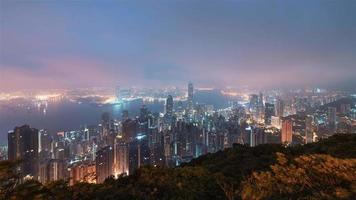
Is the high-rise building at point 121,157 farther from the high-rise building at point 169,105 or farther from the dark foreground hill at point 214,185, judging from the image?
the high-rise building at point 169,105

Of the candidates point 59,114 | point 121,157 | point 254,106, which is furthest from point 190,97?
point 121,157

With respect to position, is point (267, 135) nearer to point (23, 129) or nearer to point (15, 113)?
point (23, 129)

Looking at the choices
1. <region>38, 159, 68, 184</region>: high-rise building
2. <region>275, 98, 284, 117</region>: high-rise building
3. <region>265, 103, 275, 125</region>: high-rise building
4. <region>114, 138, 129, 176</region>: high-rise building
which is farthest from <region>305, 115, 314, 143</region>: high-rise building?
<region>38, 159, 68, 184</region>: high-rise building

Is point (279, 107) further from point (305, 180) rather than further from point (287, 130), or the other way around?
point (305, 180)

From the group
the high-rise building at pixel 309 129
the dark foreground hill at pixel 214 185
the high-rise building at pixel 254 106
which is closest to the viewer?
the dark foreground hill at pixel 214 185

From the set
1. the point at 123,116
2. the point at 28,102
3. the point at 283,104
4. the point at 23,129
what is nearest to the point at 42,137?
the point at 23,129

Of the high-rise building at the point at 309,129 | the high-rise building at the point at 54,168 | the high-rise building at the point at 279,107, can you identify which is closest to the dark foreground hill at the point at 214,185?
the high-rise building at the point at 54,168

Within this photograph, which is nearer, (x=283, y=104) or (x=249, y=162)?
(x=249, y=162)
